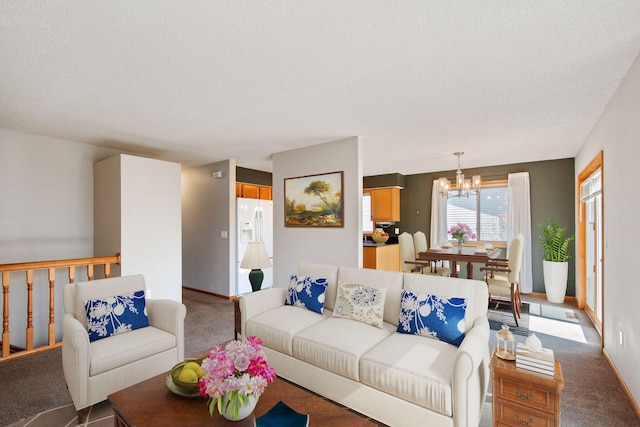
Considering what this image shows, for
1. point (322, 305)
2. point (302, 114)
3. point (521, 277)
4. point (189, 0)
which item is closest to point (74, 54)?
point (189, 0)

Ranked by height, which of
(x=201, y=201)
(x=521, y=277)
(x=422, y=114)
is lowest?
(x=521, y=277)

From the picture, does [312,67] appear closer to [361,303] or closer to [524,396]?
[361,303]

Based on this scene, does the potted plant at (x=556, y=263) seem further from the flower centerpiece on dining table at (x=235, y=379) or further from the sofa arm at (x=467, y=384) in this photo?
the flower centerpiece on dining table at (x=235, y=379)

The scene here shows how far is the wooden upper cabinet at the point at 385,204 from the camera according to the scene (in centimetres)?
686

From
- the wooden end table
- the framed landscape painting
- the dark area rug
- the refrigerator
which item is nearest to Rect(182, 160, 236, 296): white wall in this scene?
the refrigerator

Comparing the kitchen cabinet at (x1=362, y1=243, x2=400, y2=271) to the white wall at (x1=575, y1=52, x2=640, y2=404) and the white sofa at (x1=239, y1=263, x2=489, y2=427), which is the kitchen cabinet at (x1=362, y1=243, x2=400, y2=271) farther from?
the white wall at (x1=575, y1=52, x2=640, y2=404)

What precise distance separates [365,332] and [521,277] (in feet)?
15.6

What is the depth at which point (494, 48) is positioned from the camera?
1.99m

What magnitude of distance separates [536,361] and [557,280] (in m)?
4.28

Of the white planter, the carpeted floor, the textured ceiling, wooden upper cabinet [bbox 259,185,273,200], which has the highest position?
the textured ceiling

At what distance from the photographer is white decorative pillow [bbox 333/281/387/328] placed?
8.49 feet

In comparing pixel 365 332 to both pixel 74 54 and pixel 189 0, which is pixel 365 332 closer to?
pixel 189 0

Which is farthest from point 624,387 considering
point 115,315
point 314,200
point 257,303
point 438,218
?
point 438,218

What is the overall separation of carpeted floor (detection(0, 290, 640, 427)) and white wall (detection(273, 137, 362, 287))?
4.13 feet
